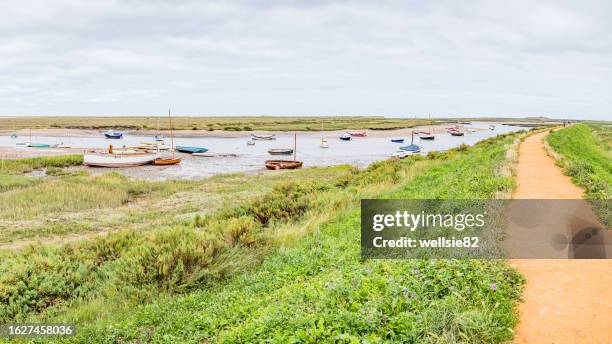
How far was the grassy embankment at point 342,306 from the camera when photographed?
455 cm

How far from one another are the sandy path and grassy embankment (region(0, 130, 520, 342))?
275 mm

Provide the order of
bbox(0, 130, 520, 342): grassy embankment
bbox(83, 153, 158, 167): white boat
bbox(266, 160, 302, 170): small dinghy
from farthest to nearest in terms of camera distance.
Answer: bbox(83, 153, 158, 167): white boat → bbox(266, 160, 302, 170): small dinghy → bbox(0, 130, 520, 342): grassy embankment

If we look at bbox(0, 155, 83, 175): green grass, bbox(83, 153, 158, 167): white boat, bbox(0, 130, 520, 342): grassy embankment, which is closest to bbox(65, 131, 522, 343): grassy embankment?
bbox(0, 130, 520, 342): grassy embankment

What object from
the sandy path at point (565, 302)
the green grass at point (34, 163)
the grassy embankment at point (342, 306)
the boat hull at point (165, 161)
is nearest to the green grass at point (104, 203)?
the grassy embankment at point (342, 306)

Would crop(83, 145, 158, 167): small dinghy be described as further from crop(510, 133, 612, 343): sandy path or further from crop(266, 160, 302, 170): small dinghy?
crop(510, 133, 612, 343): sandy path

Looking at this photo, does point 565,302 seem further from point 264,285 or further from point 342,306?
point 264,285

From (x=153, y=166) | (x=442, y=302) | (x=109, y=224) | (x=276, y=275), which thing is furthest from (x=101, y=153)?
(x=442, y=302)

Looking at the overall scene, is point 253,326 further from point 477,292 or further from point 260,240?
point 260,240

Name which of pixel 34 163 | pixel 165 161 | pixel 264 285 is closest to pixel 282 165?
pixel 165 161

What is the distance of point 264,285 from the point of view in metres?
7.84

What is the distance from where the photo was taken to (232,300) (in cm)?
721

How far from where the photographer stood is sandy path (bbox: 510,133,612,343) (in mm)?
4621

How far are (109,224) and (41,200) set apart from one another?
7.32 metres

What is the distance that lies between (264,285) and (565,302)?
4942 mm
